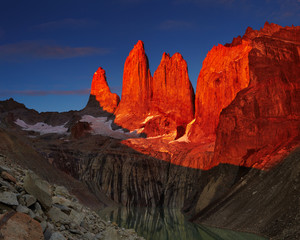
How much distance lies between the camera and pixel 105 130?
10281 cm

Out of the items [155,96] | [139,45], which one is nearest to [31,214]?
[155,96]

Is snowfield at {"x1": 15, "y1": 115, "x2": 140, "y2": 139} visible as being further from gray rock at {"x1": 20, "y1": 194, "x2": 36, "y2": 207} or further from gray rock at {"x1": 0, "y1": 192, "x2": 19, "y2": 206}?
gray rock at {"x1": 0, "y1": 192, "x2": 19, "y2": 206}

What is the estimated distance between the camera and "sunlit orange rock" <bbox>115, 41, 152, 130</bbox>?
105562 mm

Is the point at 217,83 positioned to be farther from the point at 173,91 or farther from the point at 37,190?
the point at 37,190

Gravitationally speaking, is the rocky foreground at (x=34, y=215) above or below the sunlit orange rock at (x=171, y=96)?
below

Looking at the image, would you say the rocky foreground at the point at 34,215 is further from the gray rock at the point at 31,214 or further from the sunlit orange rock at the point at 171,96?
the sunlit orange rock at the point at 171,96

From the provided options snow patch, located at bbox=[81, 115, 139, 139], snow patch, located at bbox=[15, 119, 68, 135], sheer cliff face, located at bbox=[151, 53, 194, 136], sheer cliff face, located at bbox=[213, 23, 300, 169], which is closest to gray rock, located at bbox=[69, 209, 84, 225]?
sheer cliff face, located at bbox=[213, 23, 300, 169]

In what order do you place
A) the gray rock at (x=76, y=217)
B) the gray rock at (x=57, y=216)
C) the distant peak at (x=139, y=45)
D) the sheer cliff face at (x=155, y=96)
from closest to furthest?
the gray rock at (x=57, y=216)
the gray rock at (x=76, y=217)
the sheer cliff face at (x=155, y=96)
the distant peak at (x=139, y=45)

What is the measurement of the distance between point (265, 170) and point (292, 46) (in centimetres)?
2650

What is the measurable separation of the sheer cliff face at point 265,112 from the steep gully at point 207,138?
150 mm

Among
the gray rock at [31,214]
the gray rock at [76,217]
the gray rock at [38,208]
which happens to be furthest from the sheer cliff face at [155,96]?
the gray rock at [31,214]

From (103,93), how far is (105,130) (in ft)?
108

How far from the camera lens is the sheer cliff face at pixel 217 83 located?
7538 cm

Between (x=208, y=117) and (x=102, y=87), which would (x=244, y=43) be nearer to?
(x=208, y=117)
